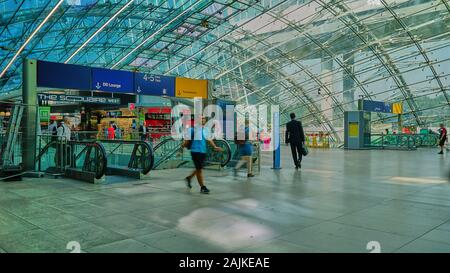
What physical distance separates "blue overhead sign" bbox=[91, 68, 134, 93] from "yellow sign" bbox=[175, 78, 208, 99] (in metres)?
1.98

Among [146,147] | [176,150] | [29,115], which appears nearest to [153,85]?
[176,150]

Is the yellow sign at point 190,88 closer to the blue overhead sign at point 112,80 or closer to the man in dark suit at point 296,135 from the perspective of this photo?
the blue overhead sign at point 112,80

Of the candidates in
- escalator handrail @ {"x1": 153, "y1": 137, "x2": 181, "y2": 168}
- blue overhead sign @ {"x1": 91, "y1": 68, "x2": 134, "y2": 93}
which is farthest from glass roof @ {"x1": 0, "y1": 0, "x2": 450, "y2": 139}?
escalator handrail @ {"x1": 153, "y1": 137, "x2": 181, "y2": 168}

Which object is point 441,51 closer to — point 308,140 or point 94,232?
point 308,140

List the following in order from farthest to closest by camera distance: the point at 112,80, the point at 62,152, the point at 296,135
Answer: the point at 112,80
the point at 296,135
the point at 62,152

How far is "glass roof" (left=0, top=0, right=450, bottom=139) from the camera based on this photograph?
29.9 meters

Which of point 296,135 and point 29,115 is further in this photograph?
point 296,135

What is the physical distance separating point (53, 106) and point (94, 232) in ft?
121

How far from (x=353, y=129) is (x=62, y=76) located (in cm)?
1975

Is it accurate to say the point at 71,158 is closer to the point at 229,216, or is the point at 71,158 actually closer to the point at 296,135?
the point at 296,135

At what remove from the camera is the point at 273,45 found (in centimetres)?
3716

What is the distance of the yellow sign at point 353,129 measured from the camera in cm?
2566

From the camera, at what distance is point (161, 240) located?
437cm

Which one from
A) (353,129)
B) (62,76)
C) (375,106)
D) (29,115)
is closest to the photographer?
(29,115)
